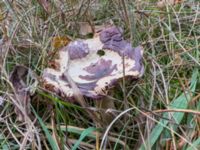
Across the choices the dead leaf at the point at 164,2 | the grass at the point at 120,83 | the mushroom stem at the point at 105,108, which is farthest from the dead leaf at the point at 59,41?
the dead leaf at the point at 164,2

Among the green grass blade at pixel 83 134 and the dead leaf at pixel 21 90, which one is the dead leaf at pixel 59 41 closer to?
the dead leaf at pixel 21 90

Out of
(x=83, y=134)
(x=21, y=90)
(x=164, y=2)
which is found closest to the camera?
(x=83, y=134)

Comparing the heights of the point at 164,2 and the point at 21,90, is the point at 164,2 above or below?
above

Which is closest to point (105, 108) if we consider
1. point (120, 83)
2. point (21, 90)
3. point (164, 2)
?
point (120, 83)

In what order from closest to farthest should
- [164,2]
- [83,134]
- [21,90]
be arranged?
[83,134], [21,90], [164,2]

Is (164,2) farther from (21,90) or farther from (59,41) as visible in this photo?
(21,90)

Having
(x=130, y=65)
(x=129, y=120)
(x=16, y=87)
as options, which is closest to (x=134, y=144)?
(x=129, y=120)

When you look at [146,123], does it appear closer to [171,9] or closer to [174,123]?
[174,123]
